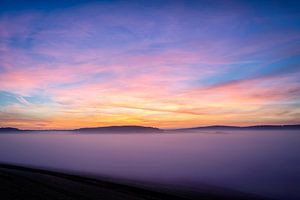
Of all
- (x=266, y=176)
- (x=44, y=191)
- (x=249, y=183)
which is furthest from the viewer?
(x=266, y=176)

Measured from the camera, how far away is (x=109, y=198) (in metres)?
17.9

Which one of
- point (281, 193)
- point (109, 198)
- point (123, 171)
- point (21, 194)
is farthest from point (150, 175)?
point (21, 194)

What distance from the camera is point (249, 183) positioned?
102ft

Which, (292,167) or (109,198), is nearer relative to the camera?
(109,198)

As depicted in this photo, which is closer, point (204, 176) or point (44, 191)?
point (44, 191)

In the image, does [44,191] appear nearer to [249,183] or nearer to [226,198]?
[226,198]

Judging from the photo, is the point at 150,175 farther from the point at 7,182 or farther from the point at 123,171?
the point at 7,182

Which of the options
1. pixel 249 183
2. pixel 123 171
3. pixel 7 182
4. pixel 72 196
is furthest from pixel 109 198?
pixel 123 171

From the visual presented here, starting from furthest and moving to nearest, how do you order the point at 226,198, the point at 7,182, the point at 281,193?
the point at 281,193
the point at 226,198
the point at 7,182

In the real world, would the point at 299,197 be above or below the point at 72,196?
below

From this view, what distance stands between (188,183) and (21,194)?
1927 centimetres

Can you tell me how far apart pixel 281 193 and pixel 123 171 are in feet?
72.9

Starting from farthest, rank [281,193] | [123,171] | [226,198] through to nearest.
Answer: [123,171], [281,193], [226,198]

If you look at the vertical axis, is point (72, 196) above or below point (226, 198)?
above
